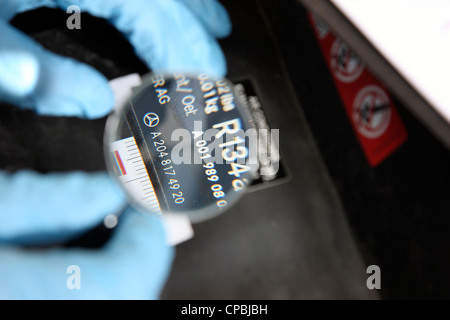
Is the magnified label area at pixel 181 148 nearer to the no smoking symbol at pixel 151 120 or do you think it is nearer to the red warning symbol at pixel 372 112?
the no smoking symbol at pixel 151 120

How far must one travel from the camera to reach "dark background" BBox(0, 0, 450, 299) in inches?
24.3

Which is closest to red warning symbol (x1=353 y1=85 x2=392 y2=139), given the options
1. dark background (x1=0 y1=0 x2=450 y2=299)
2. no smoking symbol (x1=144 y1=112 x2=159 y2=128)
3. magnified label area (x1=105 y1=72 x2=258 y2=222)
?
dark background (x1=0 y1=0 x2=450 y2=299)

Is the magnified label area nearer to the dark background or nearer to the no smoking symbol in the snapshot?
the no smoking symbol

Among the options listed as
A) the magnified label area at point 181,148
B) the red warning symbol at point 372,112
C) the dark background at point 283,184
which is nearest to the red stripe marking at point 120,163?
the magnified label area at point 181,148

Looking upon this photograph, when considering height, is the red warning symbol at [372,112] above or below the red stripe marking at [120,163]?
above

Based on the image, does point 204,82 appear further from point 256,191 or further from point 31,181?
point 31,181

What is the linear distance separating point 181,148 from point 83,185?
180 millimetres

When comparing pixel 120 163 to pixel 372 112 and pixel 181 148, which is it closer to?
pixel 181 148

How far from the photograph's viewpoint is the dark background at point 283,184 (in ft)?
2.02

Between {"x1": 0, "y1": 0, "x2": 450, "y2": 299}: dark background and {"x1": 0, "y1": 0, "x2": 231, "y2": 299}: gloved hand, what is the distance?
5 cm

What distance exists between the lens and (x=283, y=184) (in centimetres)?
67

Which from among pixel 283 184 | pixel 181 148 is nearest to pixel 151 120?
pixel 181 148

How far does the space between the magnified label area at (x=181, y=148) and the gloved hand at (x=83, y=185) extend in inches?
2.5
